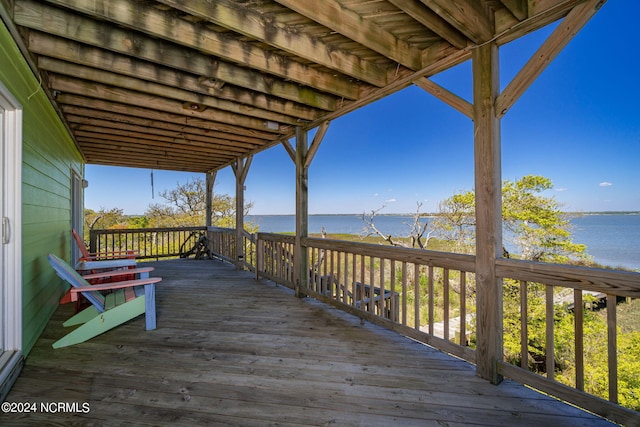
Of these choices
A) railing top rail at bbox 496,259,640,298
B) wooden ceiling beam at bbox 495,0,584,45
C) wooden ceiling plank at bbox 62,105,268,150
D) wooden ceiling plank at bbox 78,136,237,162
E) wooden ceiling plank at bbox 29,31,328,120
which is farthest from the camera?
wooden ceiling plank at bbox 78,136,237,162

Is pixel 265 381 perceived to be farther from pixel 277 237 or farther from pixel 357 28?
pixel 277 237

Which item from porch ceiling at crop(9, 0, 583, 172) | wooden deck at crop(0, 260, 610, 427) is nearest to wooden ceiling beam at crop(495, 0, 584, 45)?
porch ceiling at crop(9, 0, 583, 172)

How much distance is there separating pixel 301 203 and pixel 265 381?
8.53 feet

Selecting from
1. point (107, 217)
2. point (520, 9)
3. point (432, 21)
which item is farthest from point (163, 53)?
point (107, 217)

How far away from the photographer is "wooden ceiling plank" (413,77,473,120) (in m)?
2.05

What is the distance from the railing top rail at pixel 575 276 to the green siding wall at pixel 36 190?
11.7 feet

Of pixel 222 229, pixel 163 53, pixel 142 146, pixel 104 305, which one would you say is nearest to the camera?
pixel 163 53

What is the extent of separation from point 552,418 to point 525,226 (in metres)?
10.3

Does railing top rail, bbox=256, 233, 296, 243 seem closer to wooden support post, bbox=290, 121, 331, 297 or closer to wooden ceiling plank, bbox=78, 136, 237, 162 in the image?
Result: wooden support post, bbox=290, 121, 331, 297

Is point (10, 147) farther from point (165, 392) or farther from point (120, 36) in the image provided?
point (165, 392)

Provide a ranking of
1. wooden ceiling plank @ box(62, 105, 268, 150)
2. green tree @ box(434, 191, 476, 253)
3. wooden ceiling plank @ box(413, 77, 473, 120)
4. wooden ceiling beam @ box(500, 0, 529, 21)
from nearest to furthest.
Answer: wooden ceiling beam @ box(500, 0, 529, 21)
wooden ceiling plank @ box(413, 77, 473, 120)
wooden ceiling plank @ box(62, 105, 268, 150)
green tree @ box(434, 191, 476, 253)

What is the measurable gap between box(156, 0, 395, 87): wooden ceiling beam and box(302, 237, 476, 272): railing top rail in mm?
1683

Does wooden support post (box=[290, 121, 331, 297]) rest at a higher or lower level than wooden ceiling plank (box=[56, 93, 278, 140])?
lower

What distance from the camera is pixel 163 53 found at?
2303mm
